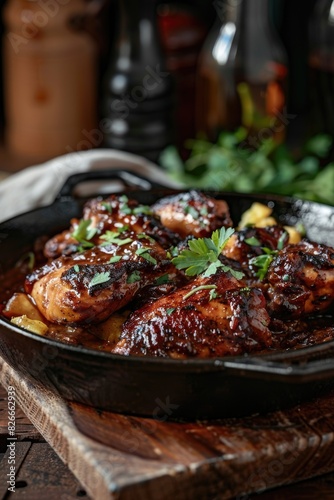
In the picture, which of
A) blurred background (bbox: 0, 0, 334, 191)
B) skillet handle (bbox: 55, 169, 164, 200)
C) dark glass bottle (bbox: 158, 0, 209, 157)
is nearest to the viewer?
skillet handle (bbox: 55, 169, 164, 200)

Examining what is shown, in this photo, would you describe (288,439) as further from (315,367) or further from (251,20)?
(251,20)

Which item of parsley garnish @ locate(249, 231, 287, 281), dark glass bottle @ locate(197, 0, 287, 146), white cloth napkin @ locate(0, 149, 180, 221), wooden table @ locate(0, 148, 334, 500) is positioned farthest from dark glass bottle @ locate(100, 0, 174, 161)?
wooden table @ locate(0, 148, 334, 500)

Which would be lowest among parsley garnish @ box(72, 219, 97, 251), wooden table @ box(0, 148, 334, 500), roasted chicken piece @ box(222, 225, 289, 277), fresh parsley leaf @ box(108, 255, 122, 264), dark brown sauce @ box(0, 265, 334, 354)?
wooden table @ box(0, 148, 334, 500)

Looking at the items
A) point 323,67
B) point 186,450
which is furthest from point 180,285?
point 323,67

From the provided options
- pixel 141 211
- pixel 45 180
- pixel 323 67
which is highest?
pixel 141 211

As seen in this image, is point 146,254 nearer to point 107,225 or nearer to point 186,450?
point 107,225

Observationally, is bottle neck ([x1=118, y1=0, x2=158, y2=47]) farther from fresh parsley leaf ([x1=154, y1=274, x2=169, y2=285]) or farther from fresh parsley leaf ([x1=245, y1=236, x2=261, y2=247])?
fresh parsley leaf ([x1=154, y1=274, x2=169, y2=285])

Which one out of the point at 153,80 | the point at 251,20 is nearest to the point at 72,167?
the point at 153,80

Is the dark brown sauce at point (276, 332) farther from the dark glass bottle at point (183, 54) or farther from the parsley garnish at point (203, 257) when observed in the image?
the dark glass bottle at point (183, 54)
